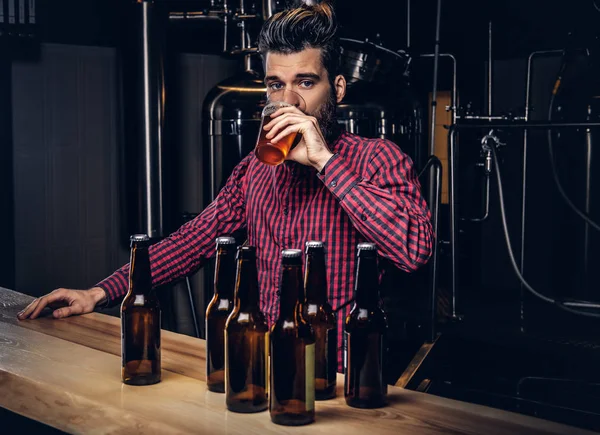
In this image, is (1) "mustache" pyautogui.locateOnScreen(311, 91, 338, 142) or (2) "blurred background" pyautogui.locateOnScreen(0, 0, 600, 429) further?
(2) "blurred background" pyautogui.locateOnScreen(0, 0, 600, 429)

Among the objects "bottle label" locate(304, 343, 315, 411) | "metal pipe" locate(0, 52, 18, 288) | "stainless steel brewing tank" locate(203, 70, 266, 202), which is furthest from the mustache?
"metal pipe" locate(0, 52, 18, 288)

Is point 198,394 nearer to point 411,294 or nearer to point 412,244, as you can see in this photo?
point 412,244

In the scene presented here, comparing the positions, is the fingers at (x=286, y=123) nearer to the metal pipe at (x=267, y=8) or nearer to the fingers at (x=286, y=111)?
the fingers at (x=286, y=111)

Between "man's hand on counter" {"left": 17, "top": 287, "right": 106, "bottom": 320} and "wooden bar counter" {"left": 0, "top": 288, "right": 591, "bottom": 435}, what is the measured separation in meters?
0.21

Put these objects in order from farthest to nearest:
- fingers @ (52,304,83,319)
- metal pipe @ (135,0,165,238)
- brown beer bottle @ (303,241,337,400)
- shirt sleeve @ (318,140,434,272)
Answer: metal pipe @ (135,0,165,238)
fingers @ (52,304,83,319)
shirt sleeve @ (318,140,434,272)
brown beer bottle @ (303,241,337,400)

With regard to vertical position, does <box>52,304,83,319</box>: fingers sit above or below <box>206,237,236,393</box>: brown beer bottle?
below

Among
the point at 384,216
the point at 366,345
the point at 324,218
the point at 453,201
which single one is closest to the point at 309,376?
the point at 366,345

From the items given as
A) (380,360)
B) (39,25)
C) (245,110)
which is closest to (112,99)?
(39,25)

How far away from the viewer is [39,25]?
402 cm

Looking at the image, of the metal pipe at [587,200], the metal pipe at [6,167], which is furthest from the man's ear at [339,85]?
the metal pipe at [587,200]

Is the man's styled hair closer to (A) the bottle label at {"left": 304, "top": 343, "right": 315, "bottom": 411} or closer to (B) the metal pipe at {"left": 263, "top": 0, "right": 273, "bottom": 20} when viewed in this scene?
(A) the bottle label at {"left": 304, "top": 343, "right": 315, "bottom": 411}

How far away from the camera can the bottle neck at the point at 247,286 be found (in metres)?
1.20

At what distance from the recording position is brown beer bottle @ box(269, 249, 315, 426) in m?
1.15

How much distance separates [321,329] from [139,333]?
34cm
